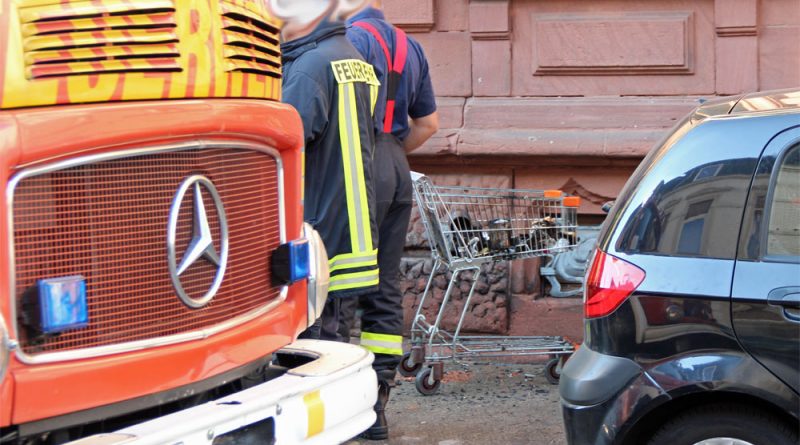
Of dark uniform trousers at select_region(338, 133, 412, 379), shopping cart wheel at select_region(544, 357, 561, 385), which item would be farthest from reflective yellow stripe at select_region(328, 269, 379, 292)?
shopping cart wheel at select_region(544, 357, 561, 385)

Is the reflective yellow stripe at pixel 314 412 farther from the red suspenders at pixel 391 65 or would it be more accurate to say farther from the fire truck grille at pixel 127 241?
the red suspenders at pixel 391 65

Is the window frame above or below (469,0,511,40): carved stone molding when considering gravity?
below

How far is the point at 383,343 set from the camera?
5359 millimetres

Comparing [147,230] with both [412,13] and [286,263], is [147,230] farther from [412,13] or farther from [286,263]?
[412,13]

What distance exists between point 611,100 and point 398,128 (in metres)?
2.04

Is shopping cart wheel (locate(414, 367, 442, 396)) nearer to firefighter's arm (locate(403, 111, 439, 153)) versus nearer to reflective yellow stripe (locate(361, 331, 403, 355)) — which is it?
reflective yellow stripe (locate(361, 331, 403, 355))

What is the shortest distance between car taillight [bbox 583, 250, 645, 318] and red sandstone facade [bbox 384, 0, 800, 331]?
10.4 ft

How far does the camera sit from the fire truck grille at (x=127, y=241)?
8.54 feet

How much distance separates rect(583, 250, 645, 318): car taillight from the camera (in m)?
3.74

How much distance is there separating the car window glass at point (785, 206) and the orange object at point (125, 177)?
1.58 m

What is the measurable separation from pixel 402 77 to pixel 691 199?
222 cm

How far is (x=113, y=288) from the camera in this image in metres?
2.81

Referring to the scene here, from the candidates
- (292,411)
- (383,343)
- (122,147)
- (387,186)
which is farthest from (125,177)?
(383,343)

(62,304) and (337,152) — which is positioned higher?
(337,152)
